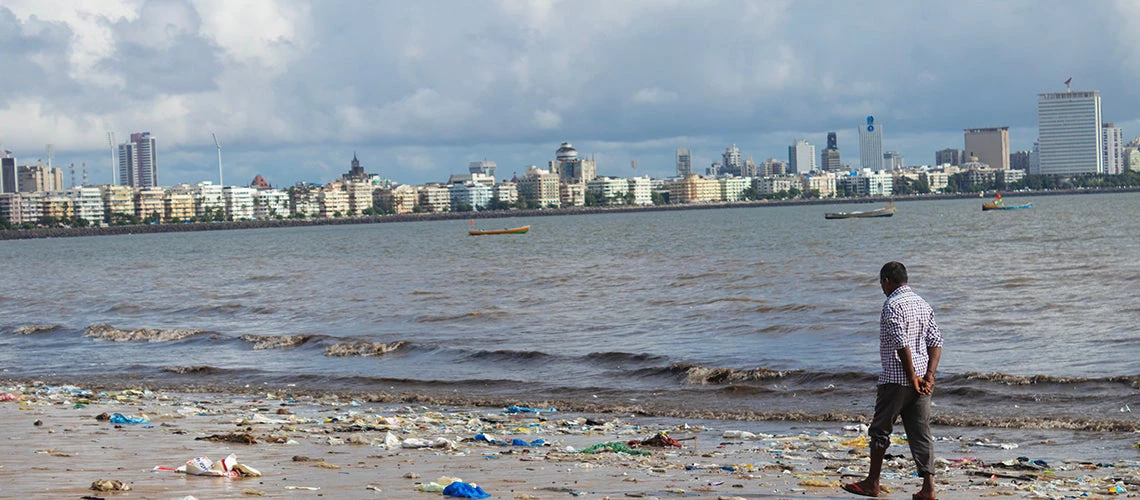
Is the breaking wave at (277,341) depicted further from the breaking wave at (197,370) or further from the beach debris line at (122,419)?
the beach debris line at (122,419)

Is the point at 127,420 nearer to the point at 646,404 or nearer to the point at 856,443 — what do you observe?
the point at 646,404

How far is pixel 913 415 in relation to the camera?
9172mm

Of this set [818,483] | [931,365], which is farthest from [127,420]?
[931,365]

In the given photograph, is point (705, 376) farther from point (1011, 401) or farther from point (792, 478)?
point (792, 478)

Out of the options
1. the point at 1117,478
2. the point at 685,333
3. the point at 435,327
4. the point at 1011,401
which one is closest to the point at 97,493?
the point at 1117,478

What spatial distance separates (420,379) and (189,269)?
51296 mm

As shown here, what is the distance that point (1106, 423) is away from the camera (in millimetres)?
13836

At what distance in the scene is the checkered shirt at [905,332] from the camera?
900 cm

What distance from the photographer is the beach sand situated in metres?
9.70

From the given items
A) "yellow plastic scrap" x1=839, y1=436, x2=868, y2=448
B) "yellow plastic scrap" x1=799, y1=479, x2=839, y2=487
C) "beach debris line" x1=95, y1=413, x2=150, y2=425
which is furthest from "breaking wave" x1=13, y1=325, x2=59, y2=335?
"yellow plastic scrap" x1=799, y1=479, x2=839, y2=487

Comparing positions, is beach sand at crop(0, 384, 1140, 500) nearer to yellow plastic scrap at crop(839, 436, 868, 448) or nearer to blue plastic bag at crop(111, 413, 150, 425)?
yellow plastic scrap at crop(839, 436, 868, 448)

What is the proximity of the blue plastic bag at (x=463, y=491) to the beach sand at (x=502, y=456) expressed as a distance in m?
0.11

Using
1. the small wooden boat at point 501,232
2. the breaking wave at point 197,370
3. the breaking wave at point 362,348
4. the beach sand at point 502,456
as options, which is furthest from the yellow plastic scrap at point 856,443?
the small wooden boat at point 501,232

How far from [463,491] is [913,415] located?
3.38m
